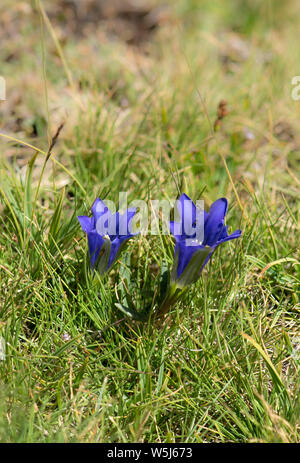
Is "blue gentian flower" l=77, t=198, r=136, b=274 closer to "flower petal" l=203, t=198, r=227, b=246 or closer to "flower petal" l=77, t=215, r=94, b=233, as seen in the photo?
"flower petal" l=77, t=215, r=94, b=233

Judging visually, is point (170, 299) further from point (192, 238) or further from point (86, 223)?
point (86, 223)

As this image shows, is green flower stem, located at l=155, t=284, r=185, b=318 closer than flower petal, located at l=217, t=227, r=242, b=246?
No

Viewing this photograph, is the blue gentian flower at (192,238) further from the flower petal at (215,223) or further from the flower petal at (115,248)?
the flower petal at (115,248)

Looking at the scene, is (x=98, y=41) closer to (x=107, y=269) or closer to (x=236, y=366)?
(x=107, y=269)

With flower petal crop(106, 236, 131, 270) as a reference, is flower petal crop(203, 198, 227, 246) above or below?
above

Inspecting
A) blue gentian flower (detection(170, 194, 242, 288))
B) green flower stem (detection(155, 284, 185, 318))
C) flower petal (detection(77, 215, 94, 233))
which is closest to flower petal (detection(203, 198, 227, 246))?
blue gentian flower (detection(170, 194, 242, 288))

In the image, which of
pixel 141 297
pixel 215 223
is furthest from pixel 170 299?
pixel 215 223
